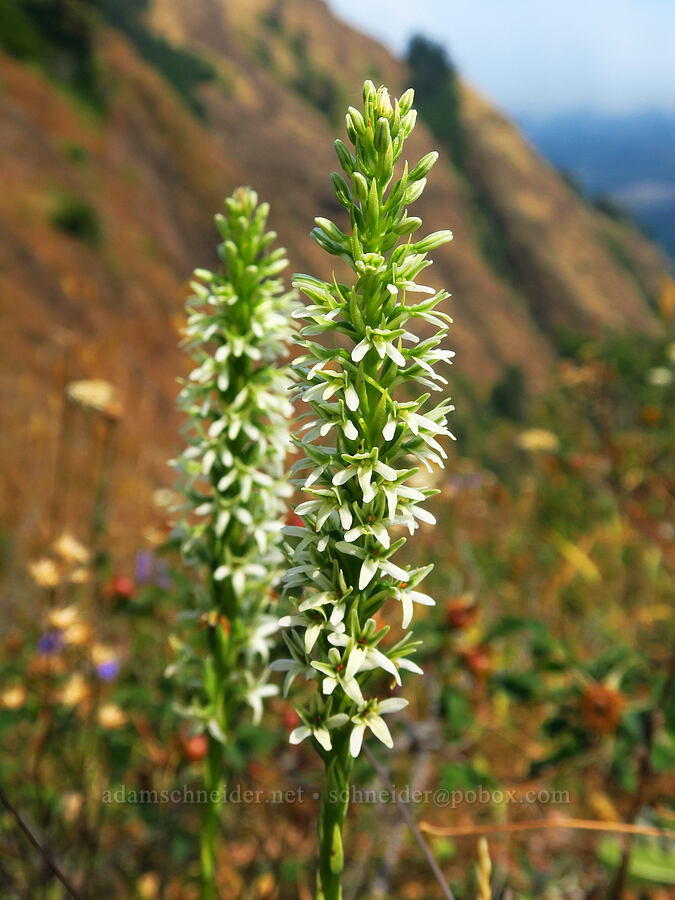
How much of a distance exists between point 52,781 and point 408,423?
12.8 feet

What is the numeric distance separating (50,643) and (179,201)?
150 ft

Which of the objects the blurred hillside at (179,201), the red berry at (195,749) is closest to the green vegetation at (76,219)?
the blurred hillside at (179,201)

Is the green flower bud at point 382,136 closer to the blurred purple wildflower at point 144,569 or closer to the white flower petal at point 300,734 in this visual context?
the white flower petal at point 300,734

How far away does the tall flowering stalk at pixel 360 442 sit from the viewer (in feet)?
6.26

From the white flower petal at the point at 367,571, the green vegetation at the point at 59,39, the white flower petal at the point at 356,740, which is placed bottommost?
the white flower petal at the point at 356,740

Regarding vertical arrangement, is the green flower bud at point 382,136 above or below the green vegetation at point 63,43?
below

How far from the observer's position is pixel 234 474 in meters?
2.59

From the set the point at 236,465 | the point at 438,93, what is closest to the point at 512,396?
the point at 236,465

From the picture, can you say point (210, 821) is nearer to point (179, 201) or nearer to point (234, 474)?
point (234, 474)

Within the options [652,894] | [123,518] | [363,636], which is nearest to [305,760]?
[652,894]

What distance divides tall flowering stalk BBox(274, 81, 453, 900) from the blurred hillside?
30 cm

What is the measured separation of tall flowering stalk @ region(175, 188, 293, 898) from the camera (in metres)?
2.61

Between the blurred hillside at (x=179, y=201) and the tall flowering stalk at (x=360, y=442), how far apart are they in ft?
0.97

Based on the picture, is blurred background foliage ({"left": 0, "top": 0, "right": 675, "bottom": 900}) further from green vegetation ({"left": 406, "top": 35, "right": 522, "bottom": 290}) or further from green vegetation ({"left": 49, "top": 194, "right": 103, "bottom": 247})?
green vegetation ({"left": 406, "top": 35, "right": 522, "bottom": 290})
